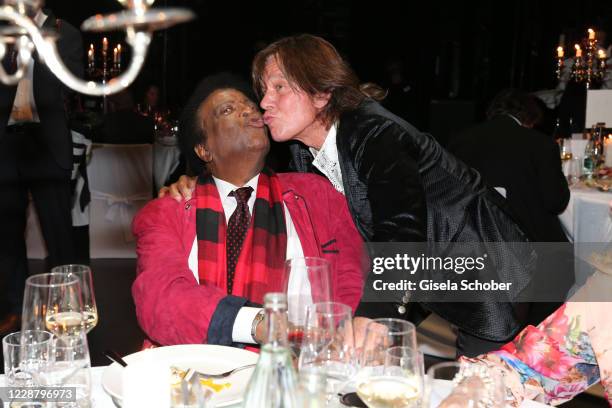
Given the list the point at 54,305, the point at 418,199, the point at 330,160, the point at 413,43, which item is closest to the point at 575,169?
the point at 330,160

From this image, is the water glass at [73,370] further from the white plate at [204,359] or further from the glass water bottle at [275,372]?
the glass water bottle at [275,372]

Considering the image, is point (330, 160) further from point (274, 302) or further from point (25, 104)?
point (25, 104)

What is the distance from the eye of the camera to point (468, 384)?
1.04 meters

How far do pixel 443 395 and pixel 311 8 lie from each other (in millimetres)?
9961

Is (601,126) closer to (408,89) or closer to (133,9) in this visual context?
(133,9)

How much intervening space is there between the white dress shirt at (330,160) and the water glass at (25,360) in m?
1.11

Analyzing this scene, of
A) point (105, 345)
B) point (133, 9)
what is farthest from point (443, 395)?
point (105, 345)

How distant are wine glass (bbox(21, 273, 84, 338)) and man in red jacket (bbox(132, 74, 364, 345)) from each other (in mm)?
465

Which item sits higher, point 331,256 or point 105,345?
point 331,256

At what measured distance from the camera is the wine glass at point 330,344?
1100 mm

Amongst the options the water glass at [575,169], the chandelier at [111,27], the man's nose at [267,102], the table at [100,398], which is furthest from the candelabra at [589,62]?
the chandelier at [111,27]

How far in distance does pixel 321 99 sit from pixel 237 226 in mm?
457

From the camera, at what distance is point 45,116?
12.1 feet

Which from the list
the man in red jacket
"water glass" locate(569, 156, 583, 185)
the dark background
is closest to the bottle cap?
the man in red jacket
